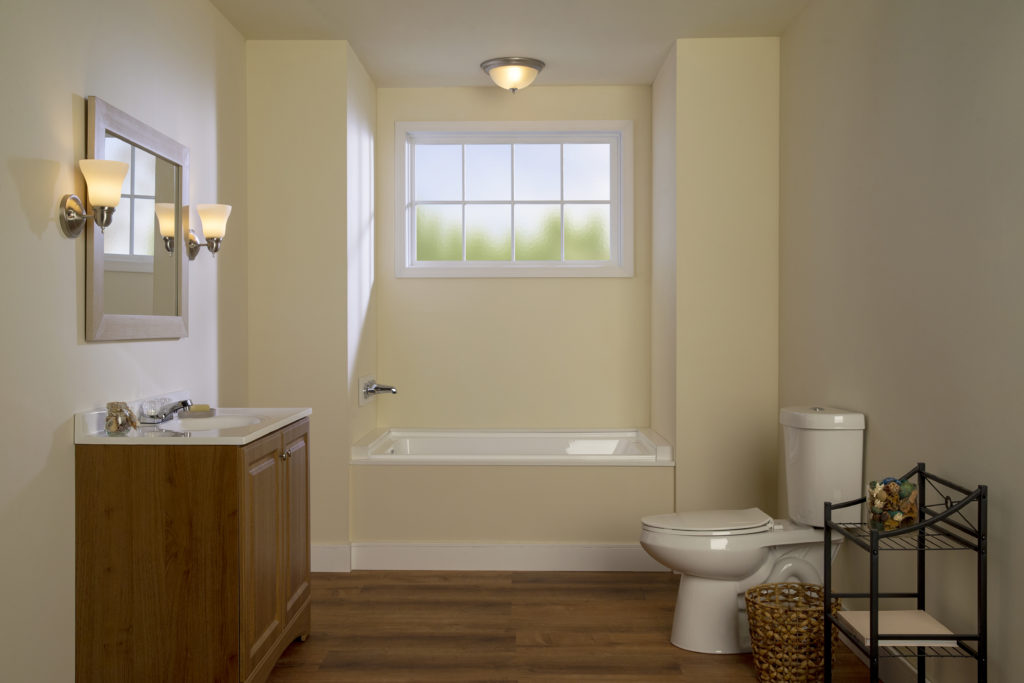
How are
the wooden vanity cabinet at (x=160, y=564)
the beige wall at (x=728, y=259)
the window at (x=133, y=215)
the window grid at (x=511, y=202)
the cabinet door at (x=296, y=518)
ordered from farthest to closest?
the window grid at (x=511, y=202), the beige wall at (x=728, y=259), the cabinet door at (x=296, y=518), the window at (x=133, y=215), the wooden vanity cabinet at (x=160, y=564)

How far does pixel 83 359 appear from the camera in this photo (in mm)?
2461

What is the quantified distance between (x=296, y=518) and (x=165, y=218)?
3.86 feet

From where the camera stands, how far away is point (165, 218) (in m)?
2.98

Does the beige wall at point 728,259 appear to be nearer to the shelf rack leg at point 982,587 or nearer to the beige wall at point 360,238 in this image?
the beige wall at point 360,238

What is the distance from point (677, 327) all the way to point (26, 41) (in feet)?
9.31

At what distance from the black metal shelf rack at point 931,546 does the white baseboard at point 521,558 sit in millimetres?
1535

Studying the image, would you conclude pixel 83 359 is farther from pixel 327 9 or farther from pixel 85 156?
pixel 327 9

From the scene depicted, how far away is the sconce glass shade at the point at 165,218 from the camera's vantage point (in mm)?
2932

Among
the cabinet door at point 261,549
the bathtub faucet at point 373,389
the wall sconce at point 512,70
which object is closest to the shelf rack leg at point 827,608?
the cabinet door at point 261,549

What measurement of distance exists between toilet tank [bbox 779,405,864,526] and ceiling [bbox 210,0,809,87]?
180 cm

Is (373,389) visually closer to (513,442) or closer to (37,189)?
(513,442)

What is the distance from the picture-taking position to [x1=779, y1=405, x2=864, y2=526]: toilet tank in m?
2.98

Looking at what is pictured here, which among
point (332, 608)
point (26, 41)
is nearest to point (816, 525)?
point (332, 608)

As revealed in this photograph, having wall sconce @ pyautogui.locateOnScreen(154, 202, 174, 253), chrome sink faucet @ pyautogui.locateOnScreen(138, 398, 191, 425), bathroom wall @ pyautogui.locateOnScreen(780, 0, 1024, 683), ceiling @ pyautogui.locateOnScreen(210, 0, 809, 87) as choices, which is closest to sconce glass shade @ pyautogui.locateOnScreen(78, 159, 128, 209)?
wall sconce @ pyautogui.locateOnScreen(154, 202, 174, 253)
